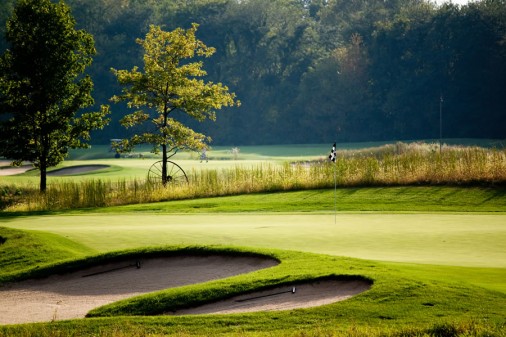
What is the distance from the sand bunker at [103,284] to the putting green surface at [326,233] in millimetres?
1827

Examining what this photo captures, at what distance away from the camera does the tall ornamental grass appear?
25.0 m

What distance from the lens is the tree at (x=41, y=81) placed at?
96.5ft

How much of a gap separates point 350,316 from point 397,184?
57.8ft

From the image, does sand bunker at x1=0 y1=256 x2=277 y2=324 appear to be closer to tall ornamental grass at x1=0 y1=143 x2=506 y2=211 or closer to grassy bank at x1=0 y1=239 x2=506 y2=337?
grassy bank at x1=0 y1=239 x2=506 y2=337

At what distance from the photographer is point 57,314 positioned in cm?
1005

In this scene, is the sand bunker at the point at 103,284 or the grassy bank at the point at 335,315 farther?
the sand bunker at the point at 103,284

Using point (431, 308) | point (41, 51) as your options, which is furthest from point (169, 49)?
point (431, 308)

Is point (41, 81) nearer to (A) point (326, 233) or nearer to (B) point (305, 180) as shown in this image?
(B) point (305, 180)

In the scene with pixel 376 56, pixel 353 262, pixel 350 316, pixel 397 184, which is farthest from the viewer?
pixel 376 56

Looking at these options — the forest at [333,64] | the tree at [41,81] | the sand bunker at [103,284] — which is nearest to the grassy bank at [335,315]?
the sand bunker at [103,284]

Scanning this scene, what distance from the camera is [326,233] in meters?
15.2

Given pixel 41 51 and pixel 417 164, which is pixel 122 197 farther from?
pixel 417 164

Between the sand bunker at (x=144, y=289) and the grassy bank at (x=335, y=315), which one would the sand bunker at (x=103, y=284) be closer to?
the sand bunker at (x=144, y=289)

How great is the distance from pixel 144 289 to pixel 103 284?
83 cm
